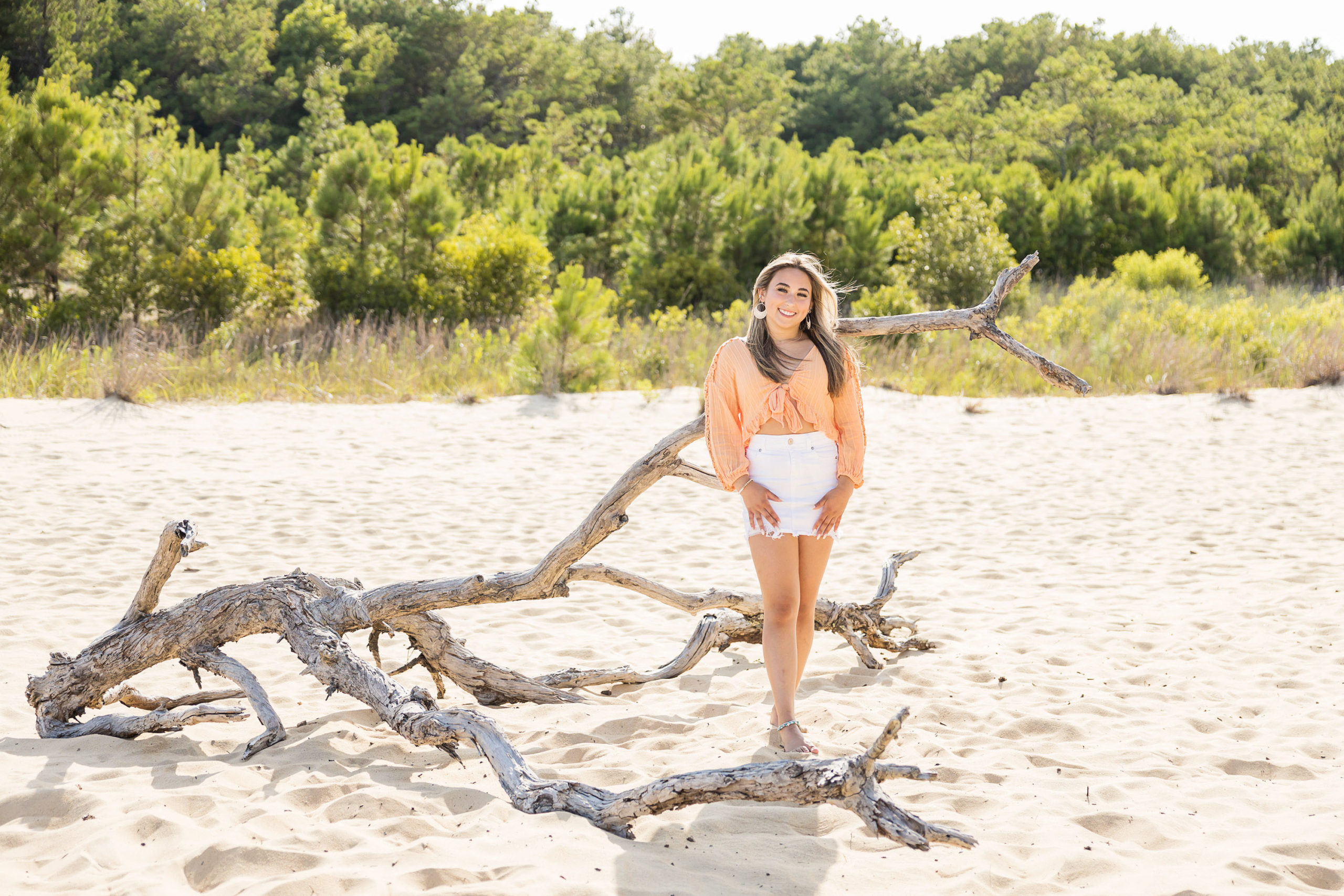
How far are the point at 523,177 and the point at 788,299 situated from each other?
18.6m

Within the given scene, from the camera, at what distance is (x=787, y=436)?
10.8ft

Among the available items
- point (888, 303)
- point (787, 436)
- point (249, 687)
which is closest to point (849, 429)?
point (787, 436)

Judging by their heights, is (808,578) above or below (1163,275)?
below

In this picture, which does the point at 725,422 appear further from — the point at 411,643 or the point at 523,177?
the point at 523,177

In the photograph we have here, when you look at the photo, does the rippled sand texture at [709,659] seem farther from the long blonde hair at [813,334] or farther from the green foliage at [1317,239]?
the green foliage at [1317,239]

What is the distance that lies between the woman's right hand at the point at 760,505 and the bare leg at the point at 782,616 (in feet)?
0.17

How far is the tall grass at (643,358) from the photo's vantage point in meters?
11.2

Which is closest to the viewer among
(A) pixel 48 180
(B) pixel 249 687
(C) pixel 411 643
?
(B) pixel 249 687

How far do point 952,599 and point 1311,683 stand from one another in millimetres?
1960

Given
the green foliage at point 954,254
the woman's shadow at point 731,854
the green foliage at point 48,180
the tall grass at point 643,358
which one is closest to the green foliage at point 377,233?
the tall grass at point 643,358

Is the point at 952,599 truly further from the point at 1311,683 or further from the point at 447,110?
the point at 447,110

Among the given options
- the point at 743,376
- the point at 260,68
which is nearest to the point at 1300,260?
the point at 743,376

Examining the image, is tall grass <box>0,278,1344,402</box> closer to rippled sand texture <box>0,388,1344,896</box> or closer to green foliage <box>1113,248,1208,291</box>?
rippled sand texture <box>0,388,1344,896</box>

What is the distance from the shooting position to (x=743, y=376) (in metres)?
3.33
